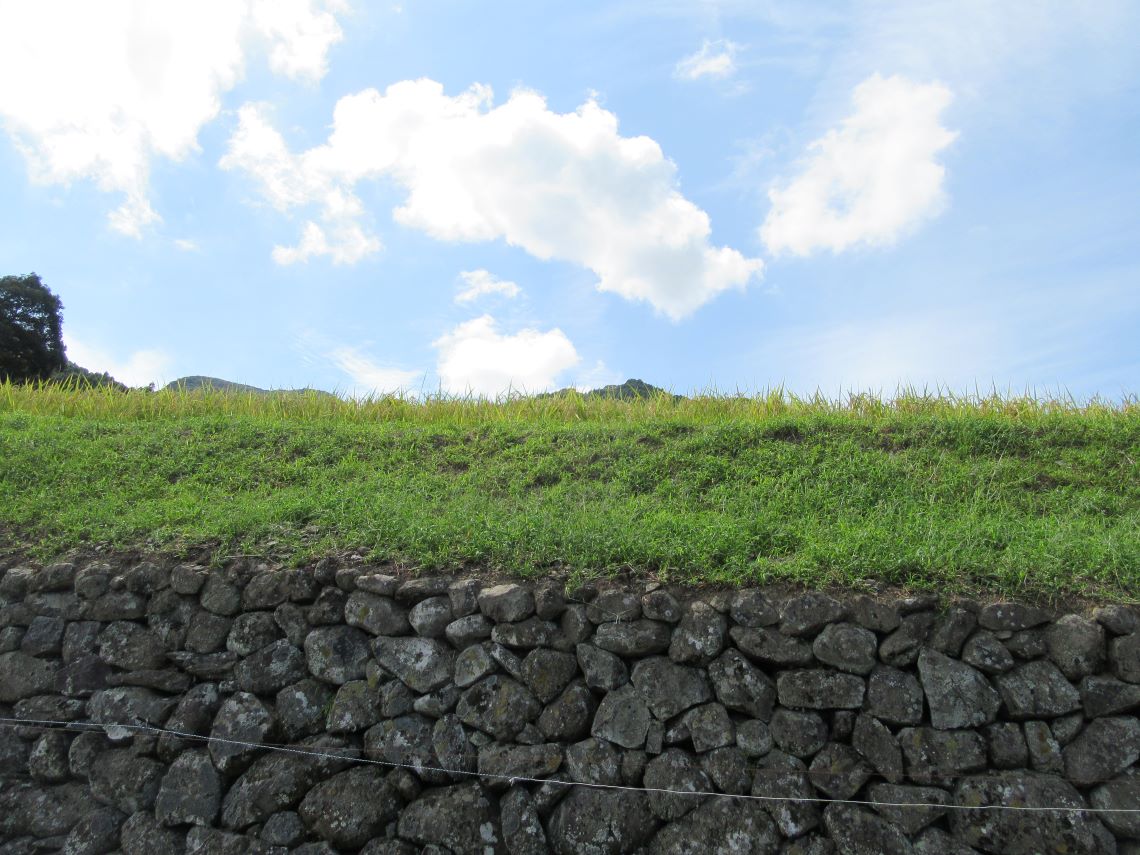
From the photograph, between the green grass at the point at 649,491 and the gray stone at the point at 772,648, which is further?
the green grass at the point at 649,491

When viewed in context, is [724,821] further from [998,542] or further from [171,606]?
[171,606]

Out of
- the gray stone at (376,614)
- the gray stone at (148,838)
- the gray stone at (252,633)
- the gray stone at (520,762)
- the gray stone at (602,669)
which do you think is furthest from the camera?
the gray stone at (252,633)

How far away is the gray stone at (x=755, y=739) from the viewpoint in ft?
14.8

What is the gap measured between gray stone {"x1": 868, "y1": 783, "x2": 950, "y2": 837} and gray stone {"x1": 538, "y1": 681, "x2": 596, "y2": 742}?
1606mm

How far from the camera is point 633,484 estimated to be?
7.04 meters

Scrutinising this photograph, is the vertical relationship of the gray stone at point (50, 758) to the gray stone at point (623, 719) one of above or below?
below

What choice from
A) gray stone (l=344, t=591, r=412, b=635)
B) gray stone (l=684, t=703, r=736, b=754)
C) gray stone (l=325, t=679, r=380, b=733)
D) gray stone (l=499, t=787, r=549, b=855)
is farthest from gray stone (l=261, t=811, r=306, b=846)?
gray stone (l=684, t=703, r=736, b=754)

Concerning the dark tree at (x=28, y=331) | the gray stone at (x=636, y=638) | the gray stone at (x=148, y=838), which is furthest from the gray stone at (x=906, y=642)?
the dark tree at (x=28, y=331)

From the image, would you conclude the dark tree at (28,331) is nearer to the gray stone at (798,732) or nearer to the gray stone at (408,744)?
the gray stone at (408,744)

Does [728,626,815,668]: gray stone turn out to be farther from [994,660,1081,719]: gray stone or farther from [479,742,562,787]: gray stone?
[479,742,562,787]: gray stone

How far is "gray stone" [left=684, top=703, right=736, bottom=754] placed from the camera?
4.54 metres

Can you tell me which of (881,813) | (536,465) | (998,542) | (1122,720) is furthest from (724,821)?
(536,465)

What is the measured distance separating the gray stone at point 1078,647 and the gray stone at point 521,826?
3009mm

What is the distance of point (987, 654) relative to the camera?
450cm
